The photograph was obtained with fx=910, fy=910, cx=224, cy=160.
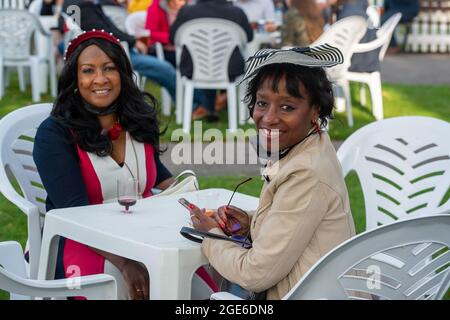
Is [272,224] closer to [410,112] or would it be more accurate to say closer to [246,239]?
[246,239]

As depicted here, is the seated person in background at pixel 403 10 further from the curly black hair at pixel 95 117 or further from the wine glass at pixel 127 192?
the wine glass at pixel 127 192

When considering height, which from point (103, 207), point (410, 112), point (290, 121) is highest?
point (290, 121)

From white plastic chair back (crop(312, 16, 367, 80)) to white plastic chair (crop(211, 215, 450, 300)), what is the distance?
6.50 metres

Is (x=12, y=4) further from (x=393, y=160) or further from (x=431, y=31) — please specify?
(x=393, y=160)

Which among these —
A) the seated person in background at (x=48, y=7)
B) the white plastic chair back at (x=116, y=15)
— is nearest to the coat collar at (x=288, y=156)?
the white plastic chair back at (x=116, y=15)

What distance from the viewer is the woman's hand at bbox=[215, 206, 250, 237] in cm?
347

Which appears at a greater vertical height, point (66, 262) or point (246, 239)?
point (246, 239)

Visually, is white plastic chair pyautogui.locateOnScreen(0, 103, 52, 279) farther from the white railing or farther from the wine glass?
the white railing

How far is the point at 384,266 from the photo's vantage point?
285 cm

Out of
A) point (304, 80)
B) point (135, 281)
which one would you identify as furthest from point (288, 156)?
point (135, 281)

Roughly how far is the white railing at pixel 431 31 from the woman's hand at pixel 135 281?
1429 cm

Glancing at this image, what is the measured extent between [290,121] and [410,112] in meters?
7.64
